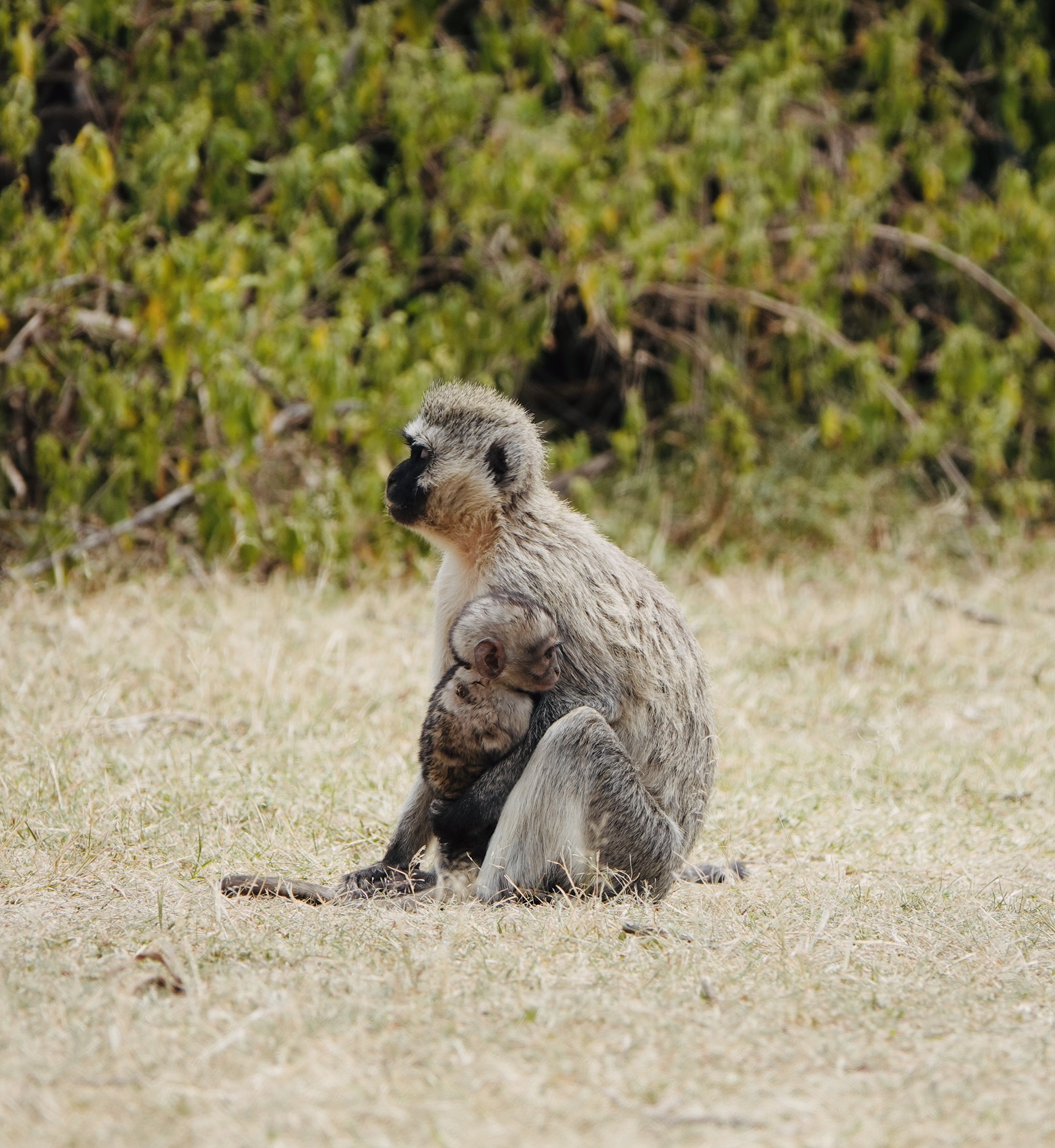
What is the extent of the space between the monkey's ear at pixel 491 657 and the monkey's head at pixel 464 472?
1.70 feet

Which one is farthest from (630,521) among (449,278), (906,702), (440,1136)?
(440,1136)

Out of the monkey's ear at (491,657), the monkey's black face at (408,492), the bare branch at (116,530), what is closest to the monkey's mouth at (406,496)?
the monkey's black face at (408,492)

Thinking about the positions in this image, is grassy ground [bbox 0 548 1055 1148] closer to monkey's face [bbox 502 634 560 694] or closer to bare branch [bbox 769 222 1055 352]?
monkey's face [bbox 502 634 560 694]

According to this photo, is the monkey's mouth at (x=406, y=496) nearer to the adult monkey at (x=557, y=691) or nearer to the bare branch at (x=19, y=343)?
the adult monkey at (x=557, y=691)

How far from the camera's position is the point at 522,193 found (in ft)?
24.3

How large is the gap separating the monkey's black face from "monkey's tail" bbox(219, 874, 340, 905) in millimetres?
1078

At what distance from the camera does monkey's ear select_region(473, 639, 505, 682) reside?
3703 millimetres

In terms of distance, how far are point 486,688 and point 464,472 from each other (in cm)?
70

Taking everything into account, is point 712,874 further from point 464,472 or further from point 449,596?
point 464,472

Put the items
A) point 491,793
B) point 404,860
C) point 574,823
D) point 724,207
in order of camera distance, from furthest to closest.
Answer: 1. point 724,207
2. point 404,860
3. point 491,793
4. point 574,823

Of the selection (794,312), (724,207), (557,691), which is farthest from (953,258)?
(557,691)

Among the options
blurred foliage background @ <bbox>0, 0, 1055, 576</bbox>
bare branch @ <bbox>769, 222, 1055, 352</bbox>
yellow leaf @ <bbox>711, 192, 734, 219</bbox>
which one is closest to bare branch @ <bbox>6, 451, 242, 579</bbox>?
blurred foliage background @ <bbox>0, 0, 1055, 576</bbox>

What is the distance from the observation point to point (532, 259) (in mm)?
8219

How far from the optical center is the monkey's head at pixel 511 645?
3701 mm
